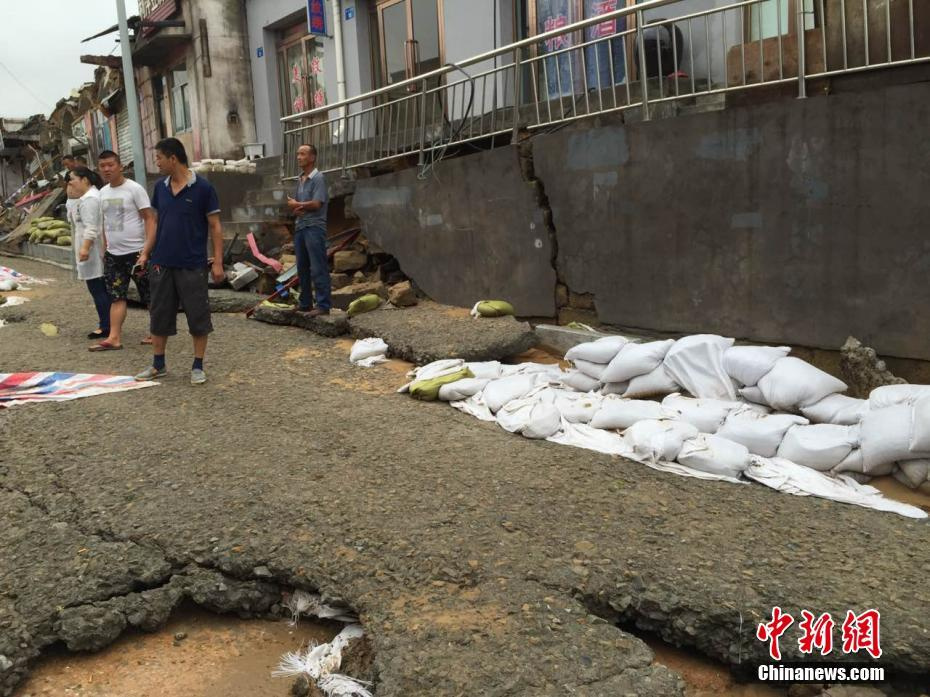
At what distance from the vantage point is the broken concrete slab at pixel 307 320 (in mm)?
7039

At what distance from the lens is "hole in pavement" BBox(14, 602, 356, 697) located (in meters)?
2.14

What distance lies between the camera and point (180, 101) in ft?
58.1

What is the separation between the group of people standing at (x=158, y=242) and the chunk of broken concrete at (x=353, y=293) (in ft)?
6.24

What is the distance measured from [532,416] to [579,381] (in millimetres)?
891

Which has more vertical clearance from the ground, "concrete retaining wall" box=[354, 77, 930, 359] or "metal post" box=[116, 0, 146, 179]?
"metal post" box=[116, 0, 146, 179]

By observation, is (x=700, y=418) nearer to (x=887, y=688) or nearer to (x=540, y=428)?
(x=540, y=428)

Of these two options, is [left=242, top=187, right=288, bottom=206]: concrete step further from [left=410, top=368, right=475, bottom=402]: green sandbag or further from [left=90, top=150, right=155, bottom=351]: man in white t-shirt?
[left=410, top=368, right=475, bottom=402]: green sandbag

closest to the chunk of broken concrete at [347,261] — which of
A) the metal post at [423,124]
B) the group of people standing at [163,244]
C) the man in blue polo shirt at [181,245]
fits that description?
the group of people standing at [163,244]

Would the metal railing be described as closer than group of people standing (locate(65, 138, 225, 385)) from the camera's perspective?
Yes

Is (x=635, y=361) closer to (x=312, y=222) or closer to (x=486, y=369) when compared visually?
(x=486, y=369)

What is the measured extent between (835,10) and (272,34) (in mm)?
12229

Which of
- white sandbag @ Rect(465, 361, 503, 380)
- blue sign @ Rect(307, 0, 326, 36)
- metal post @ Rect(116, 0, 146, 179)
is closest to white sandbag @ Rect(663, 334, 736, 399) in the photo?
white sandbag @ Rect(465, 361, 503, 380)

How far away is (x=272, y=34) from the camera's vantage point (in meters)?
14.6

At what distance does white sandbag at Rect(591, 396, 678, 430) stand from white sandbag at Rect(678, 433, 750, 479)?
50 centimetres
